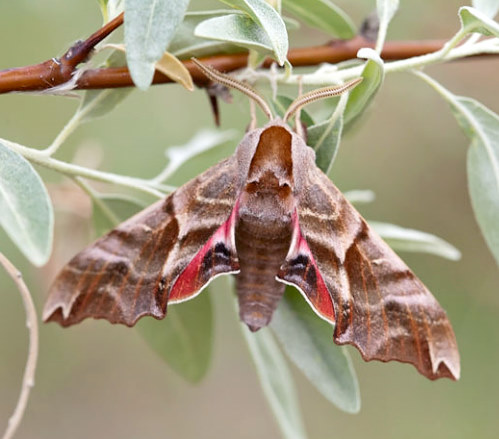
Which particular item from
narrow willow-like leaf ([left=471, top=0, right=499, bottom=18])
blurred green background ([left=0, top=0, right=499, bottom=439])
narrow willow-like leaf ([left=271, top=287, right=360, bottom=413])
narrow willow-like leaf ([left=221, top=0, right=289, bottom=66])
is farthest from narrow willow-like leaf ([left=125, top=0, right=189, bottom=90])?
blurred green background ([left=0, top=0, right=499, bottom=439])

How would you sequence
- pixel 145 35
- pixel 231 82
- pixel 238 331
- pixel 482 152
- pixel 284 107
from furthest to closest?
pixel 238 331 < pixel 482 152 < pixel 284 107 < pixel 231 82 < pixel 145 35

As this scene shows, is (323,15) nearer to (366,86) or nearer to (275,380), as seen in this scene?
(366,86)

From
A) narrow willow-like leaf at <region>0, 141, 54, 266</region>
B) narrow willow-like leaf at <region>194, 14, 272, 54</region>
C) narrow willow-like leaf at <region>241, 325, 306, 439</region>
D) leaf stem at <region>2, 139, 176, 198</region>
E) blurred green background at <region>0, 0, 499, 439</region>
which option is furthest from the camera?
blurred green background at <region>0, 0, 499, 439</region>

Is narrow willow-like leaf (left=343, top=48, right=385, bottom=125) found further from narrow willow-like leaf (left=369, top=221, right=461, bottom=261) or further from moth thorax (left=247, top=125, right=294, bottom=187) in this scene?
narrow willow-like leaf (left=369, top=221, right=461, bottom=261)

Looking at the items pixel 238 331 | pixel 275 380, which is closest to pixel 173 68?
pixel 275 380

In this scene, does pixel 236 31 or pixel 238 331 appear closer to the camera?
pixel 236 31

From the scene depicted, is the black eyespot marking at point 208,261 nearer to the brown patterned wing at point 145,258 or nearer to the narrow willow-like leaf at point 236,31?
the brown patterned wing at point 145,258

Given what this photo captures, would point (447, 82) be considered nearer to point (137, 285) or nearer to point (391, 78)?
point (391, 78)
